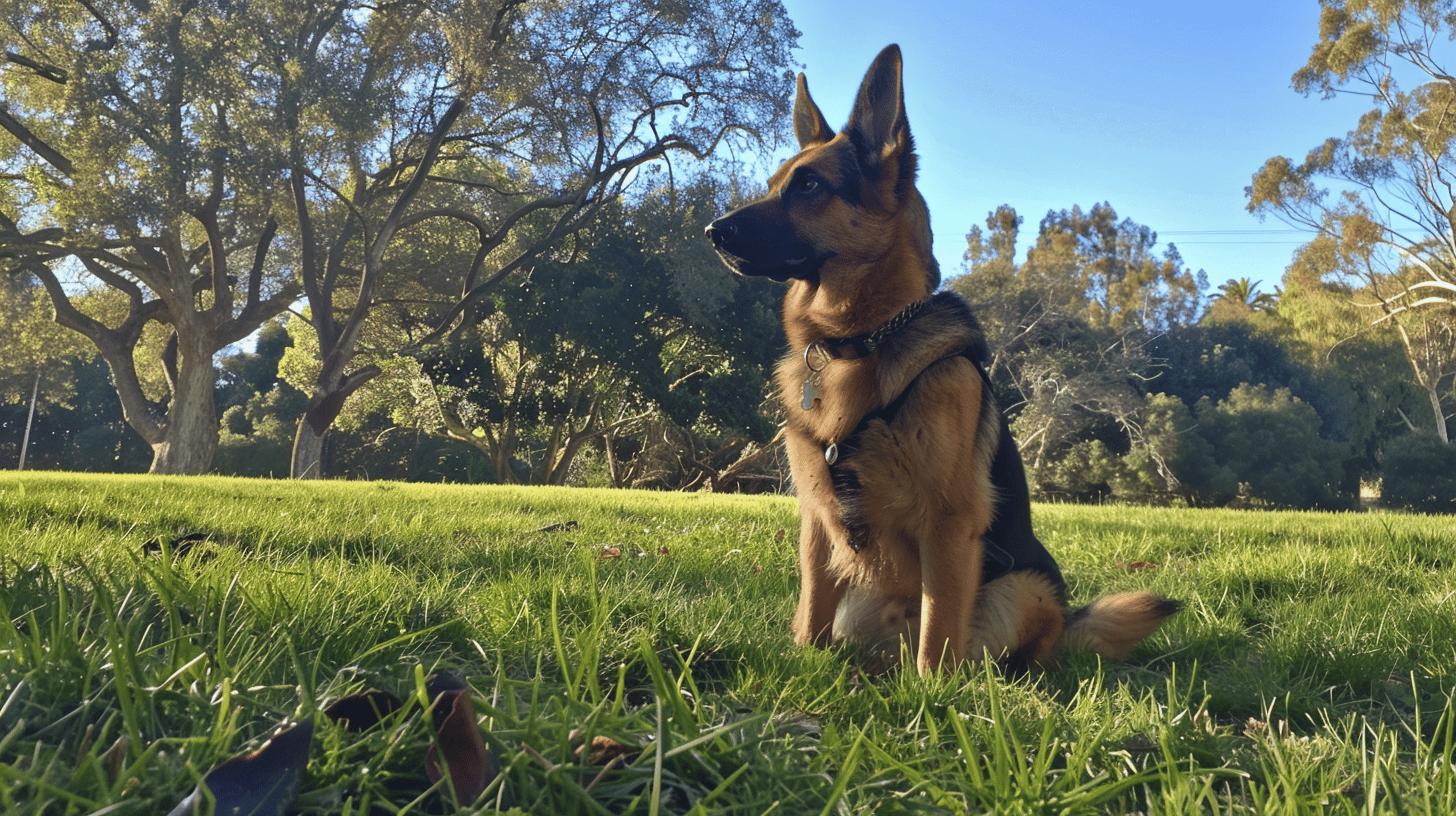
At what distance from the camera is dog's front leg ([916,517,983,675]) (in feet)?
8.33

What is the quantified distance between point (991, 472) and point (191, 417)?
23464 mm

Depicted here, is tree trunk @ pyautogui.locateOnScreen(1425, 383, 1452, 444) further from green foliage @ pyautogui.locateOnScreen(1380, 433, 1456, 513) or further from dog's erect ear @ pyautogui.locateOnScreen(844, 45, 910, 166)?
dog's erect ear @ pyautogui.locateOnScreen(844, 45, 910, 166)

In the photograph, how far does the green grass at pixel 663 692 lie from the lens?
1.28 meters

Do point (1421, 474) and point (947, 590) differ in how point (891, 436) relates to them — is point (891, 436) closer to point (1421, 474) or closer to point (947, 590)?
point (947, 590)

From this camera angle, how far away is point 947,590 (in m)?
2.56

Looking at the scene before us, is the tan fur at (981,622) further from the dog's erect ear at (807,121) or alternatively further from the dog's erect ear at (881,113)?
the dog's erect ear at (807,121)

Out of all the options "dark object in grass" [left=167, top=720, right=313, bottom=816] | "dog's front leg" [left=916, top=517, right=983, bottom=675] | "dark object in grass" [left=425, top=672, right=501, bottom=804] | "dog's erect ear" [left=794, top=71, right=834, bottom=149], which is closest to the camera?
"dark object in grass" [left=167, top=720, right=313, bottom=816]

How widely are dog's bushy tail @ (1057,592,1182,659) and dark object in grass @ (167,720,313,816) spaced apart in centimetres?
246

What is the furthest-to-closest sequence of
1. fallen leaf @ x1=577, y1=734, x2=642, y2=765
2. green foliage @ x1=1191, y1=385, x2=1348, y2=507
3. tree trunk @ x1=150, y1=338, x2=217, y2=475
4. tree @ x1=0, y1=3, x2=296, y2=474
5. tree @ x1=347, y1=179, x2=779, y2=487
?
green foliage @ x1=1191, y1=385, x2=1348, y2=507 → tree @ x1=347, y1=179, x2=779, y2=487 → tree trunk @ x1=150, y1=338, x2=217, y2=475 → tree @ x1=0, y1=3, x2=296, y2=474 → fallen leaf @ x1=577, y1=734, x2=642, y2=765

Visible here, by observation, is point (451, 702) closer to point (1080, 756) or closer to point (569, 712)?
point (569, 712)

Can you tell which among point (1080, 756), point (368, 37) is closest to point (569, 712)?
point (1080, 756)

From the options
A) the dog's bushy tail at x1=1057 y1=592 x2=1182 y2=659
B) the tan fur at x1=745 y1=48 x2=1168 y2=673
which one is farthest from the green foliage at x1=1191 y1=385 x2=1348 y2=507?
the tan fur at x1=745 y1=48 x2=1168 y2=673

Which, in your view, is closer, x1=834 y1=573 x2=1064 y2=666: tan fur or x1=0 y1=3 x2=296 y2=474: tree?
x1=834 y1=573 x2=1064 y2=666: tan fur

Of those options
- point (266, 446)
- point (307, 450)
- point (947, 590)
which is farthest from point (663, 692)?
point (266, 446)
